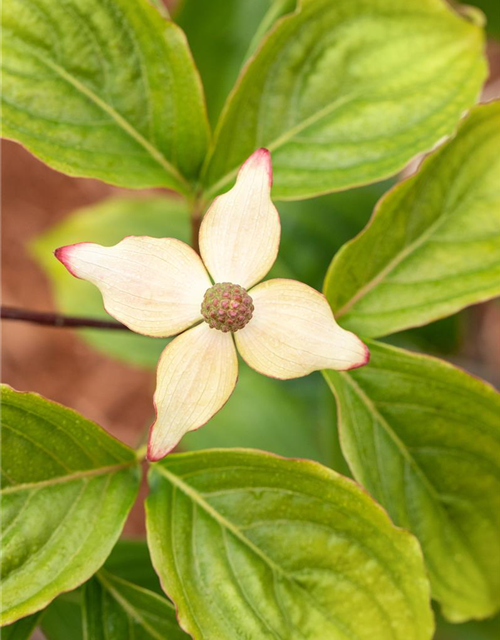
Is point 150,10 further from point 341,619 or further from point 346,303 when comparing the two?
point 341,619

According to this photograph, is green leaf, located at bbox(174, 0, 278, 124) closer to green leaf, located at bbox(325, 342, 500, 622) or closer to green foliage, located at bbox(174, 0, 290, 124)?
green foliage, located at bbox(174, 0, 290, 124)

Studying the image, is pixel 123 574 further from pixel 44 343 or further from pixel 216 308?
pixel 44 343

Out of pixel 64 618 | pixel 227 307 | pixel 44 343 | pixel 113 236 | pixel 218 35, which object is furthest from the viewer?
pixel 44 343

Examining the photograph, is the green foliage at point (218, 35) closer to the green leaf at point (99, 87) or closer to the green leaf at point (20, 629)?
the green leaf at point (99, 87)

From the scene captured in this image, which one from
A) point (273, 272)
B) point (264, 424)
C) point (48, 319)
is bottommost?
point (264, 424)

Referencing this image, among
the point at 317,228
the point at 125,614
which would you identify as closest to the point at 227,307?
the point at 125,614

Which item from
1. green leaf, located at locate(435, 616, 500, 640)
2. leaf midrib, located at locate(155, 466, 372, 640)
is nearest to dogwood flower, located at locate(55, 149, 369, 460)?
leaf midrib, located at locate(155, 466, 372, 640)
